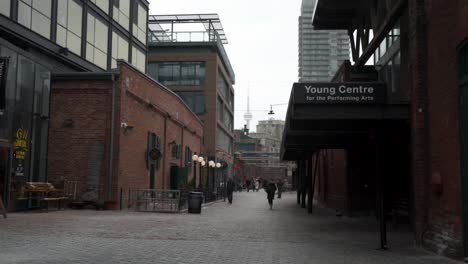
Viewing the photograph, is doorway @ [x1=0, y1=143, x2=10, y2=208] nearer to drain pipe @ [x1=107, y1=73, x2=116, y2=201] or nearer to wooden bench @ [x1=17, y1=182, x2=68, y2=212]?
wooden bench @ [x1=17, y1=182, x2=68, y2=212]

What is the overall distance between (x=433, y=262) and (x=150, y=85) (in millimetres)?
19516

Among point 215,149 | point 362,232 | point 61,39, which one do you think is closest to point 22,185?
point 61,39

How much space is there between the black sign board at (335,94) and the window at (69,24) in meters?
16.5

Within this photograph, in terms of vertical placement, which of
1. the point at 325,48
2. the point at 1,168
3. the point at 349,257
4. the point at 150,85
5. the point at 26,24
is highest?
the point at 325,48

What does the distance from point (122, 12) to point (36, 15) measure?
1073 centimetres

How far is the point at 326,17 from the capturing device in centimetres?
2294

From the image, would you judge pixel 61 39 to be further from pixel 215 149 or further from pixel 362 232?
pixel 215 149

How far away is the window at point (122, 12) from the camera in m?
33.2

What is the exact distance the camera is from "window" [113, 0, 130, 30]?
33250 mm

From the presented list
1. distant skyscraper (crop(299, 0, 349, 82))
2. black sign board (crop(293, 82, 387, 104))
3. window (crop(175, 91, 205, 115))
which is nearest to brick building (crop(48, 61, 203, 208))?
black sign board (crop(293, 82, 387, 104))

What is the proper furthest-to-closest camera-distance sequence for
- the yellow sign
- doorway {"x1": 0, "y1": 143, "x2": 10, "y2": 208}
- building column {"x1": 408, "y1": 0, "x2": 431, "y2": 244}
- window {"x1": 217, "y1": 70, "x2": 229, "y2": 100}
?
window {"x1": 217, "y1": 70, "x2": 229, "y2": 100}
the yellow sign
doorway {"x1": 0, "y1": 143, "x2": 10, "y2": 208}
building column {"x1": 408, "y1": 0, "x2": 431, "y2": 244}

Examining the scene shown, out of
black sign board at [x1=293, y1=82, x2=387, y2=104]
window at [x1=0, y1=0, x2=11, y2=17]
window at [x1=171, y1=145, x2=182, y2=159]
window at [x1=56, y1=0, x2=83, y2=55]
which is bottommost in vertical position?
window at [x1=171, y1=145, x2=182, y2=159]

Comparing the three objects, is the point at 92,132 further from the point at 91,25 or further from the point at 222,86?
the point at 222,86

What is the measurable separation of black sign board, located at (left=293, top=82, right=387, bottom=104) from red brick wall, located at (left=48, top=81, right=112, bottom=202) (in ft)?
38.3
